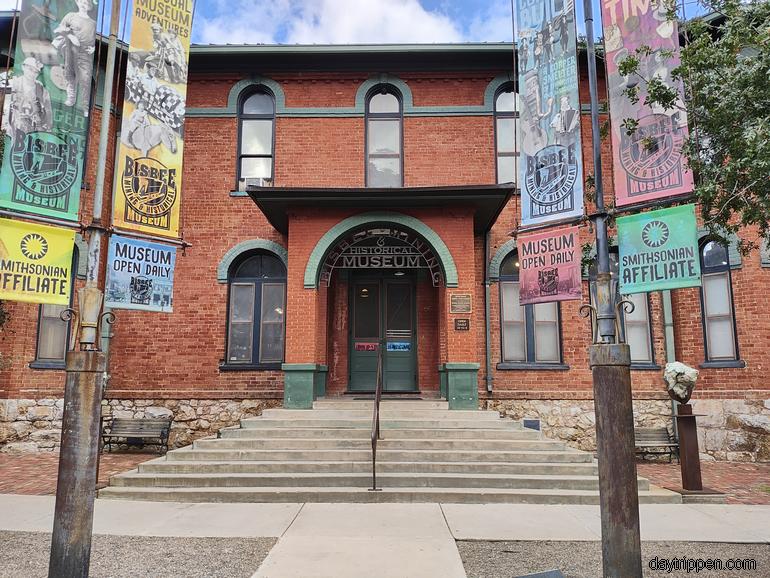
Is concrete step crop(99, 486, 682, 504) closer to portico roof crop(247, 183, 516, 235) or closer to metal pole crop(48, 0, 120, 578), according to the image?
metal pole crop(48, 0, 120, 578)

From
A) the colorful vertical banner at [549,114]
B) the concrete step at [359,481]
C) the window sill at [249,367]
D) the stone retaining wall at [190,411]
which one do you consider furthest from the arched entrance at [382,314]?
the colorful vertical banner at [549,114]

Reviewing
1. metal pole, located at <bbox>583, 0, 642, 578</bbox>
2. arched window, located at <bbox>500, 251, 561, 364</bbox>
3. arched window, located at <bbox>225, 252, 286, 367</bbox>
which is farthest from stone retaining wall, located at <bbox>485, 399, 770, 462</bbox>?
metal pole, located at <bbox>583, 0, 642, 578</bbox>

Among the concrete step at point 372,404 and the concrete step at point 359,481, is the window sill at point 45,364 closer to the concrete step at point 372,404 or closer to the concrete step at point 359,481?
the concrete step at point 359,481

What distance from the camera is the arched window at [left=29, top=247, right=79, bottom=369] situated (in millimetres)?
11852

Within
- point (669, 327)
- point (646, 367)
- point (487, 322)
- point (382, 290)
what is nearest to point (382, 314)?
point (382, 290)

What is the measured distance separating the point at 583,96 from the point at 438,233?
4834 mm

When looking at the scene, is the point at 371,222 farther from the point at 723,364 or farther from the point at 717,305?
the point at 723,364

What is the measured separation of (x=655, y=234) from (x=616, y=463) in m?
2.06

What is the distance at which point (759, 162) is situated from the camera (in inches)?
200

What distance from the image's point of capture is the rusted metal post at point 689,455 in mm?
7945

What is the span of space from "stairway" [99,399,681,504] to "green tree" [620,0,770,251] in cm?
395

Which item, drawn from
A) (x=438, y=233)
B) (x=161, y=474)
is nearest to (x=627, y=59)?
(x=438, y=233)

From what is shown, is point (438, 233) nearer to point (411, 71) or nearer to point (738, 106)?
point (411, 71)

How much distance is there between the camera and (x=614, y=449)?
13.5 ft
